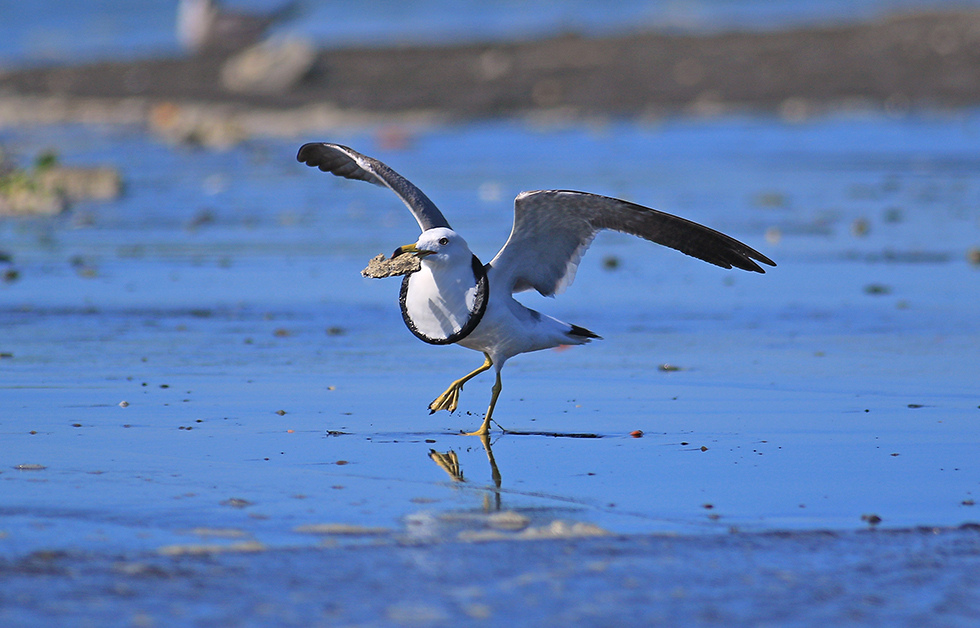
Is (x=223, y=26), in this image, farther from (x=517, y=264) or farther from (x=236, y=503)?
(x=236, y=503)

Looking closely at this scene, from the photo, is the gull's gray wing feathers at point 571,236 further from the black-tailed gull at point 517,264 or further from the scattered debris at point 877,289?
the scattered debris at point 877,289

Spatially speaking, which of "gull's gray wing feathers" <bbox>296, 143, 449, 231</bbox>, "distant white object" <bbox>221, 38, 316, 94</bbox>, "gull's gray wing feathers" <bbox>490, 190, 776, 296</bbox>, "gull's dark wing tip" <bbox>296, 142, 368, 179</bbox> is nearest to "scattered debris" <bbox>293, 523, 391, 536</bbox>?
"gull's gray wing feathers" <bbox>490, 190, 776, 296</bbox>

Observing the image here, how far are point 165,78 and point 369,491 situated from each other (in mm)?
31708

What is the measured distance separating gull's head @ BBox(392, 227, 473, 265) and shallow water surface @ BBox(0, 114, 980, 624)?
0.84m

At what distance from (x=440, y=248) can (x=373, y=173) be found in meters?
1.19

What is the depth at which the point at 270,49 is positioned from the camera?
33.8 meters

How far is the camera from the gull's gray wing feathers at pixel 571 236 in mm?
6887

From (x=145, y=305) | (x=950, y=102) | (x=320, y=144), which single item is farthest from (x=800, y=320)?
(x=950, y=102)

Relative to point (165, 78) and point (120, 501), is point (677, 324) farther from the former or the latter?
Answer: point (165, 78)

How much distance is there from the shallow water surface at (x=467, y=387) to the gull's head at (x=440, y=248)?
33.1 inches

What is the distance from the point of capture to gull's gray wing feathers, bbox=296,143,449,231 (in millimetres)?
7309

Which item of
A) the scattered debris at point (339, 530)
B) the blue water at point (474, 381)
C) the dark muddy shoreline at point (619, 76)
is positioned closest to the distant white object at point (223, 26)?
the dark muddy shoreline at point (619, 76)

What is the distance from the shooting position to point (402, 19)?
55.1 m

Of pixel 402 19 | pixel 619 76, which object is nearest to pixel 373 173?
pixel 619 76
